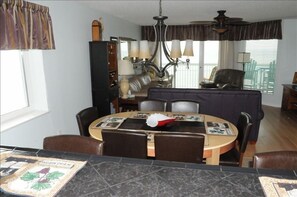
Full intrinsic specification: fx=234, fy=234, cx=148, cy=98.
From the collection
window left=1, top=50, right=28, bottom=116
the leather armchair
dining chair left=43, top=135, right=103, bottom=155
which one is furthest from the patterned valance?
dining chair left=43, top=135, right=103, bottom=155

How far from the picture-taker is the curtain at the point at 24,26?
6.99 feet

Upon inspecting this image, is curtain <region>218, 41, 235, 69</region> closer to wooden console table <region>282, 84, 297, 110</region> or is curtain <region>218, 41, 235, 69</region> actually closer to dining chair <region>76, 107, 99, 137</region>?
wooden console table <region>282, 84, 297, 110</region>

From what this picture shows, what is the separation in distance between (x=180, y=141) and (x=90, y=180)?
0.87m

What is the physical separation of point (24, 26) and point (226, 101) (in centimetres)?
299

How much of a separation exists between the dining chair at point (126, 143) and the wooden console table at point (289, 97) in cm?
492

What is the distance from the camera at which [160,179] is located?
3.75 ft

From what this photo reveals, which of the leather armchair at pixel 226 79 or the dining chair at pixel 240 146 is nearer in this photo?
the dining chair at pixel 240 146

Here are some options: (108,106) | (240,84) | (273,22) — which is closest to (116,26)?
(108,106)

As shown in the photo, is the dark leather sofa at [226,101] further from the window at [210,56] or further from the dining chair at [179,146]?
the window at [210,56]

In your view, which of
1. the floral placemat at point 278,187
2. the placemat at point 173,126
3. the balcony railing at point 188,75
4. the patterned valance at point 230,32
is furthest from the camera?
the balcony railing at point 188,75

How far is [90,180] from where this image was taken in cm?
114

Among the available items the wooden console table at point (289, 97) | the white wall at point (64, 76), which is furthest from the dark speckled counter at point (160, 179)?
the wooden console table at point (289, 97)

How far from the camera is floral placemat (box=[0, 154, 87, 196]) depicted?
3.44 ft

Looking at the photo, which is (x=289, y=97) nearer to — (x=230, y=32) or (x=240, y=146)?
(x=230, y=32)
